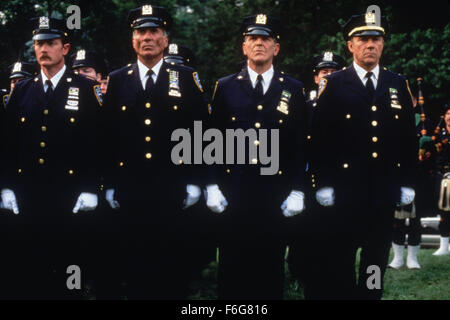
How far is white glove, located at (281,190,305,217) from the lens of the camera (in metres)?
5.11

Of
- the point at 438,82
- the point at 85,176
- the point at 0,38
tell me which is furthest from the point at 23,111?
the point at 438,82

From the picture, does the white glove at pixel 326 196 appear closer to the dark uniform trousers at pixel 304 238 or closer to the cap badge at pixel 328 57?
the dark uniform trousers at pixel 304 238

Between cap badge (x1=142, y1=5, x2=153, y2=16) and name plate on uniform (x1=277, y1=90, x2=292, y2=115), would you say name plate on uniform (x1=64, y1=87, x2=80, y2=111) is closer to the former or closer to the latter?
cap badge (x1=142, y1=5, x2=153, y2=16)

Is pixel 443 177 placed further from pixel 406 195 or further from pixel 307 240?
pixel 406 195

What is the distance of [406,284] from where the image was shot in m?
7.89

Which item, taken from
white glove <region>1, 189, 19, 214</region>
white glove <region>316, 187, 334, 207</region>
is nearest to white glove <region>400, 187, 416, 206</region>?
white glove <region>316, 187, 334, 207</region>

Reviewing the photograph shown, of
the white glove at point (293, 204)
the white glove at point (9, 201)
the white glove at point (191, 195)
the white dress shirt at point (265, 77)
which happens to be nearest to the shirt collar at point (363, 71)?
the white dress shirt at point (265, 77)

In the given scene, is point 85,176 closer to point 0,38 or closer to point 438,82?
point 0,38

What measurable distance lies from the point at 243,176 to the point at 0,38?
12.0 meters

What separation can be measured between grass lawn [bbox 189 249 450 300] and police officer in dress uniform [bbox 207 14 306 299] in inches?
39.1

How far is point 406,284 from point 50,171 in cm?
494

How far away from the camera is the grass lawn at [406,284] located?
6.32 metres

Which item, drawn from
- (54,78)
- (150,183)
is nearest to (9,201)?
(54,78)

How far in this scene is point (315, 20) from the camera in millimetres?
24000
